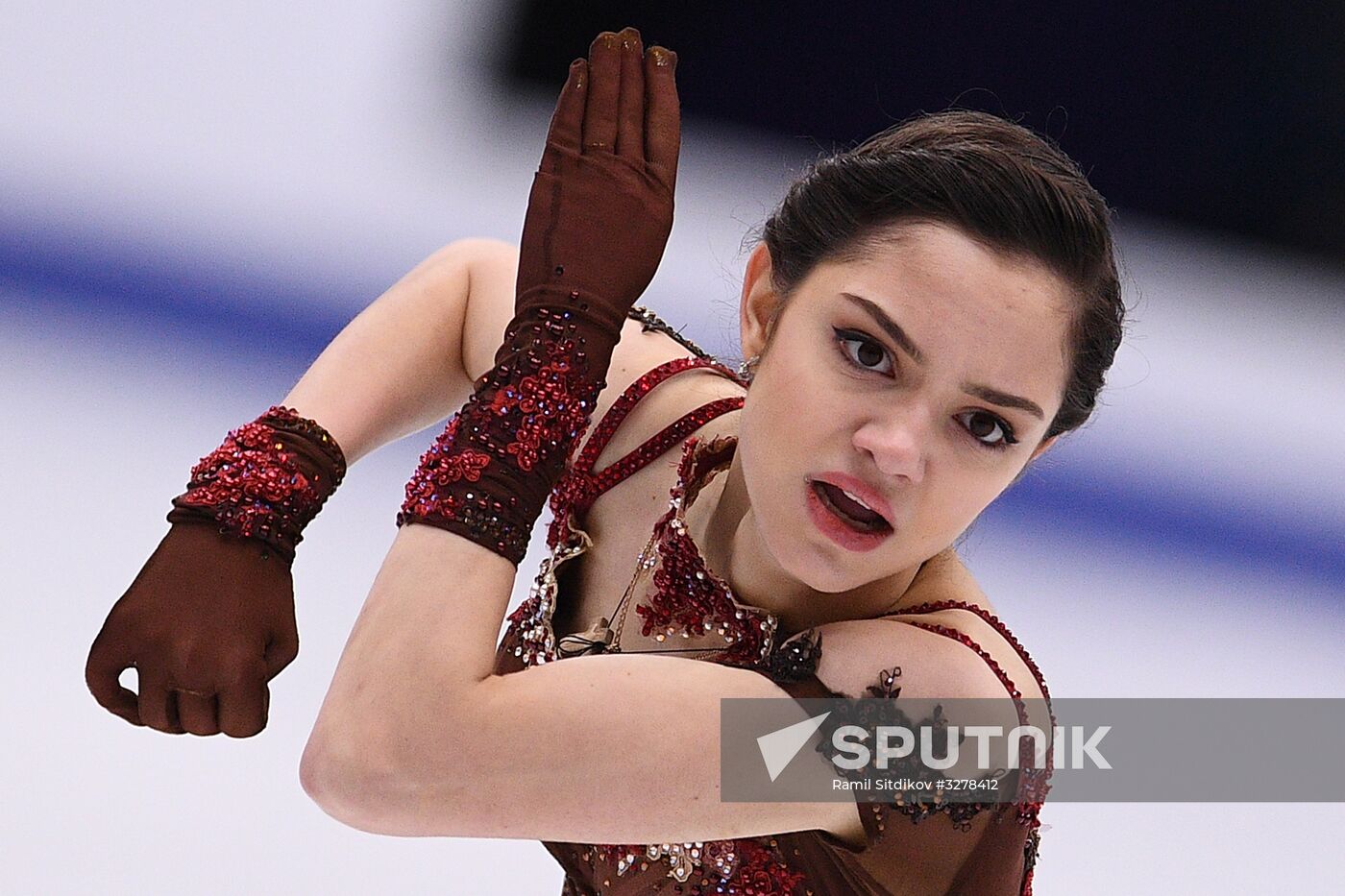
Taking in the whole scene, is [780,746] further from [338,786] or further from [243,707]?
[243,707]

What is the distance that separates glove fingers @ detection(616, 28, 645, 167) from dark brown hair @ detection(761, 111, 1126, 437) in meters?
0.16

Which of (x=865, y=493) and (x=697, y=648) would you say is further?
(x=697, y=648)

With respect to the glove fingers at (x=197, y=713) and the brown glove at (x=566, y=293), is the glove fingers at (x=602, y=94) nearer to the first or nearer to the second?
the brown glove at (x=566, y=293)

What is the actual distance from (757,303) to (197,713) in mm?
642

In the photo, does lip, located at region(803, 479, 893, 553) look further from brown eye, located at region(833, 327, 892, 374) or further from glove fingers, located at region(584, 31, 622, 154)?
glove fingers, located at region(584, 31, 622, 154)

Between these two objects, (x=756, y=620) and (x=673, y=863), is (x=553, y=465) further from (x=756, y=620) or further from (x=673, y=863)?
(x=673, y=863)

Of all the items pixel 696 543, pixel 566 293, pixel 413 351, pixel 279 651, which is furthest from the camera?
pixel 413 351

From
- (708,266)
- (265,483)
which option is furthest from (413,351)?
(708,266)

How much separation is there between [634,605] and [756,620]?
158mm

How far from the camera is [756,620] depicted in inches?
59.7

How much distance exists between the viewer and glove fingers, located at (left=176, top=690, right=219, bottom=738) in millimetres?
1420

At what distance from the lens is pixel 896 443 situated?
1264 mm

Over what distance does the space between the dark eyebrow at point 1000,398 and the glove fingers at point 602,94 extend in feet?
1.32

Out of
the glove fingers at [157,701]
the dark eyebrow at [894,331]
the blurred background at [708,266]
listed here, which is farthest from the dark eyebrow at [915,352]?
the blurred background at [708,266]
